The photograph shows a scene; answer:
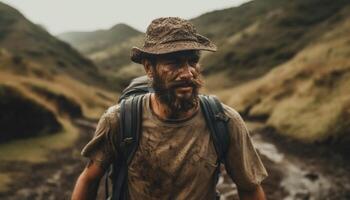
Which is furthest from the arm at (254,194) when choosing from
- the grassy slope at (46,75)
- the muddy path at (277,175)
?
the grassy slope at (46,75)

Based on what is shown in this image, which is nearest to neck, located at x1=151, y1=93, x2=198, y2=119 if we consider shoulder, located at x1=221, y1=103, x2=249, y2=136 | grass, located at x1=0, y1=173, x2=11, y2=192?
shoulder, located at x1=221, y1=103, x2=249, y2=136

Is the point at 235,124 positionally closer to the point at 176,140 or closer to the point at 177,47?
the point at 176,140

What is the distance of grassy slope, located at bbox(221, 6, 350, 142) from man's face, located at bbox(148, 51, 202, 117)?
1090 inches

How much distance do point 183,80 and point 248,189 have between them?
3.93ft

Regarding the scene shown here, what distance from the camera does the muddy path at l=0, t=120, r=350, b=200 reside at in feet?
69.3

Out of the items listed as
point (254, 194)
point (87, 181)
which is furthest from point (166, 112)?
point (254, 194)

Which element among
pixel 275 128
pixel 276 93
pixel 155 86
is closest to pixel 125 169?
pixel 155 86

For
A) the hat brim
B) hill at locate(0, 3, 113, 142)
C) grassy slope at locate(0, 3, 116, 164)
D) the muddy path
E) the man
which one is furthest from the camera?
grassy slope at locate(0, 3, 116, 164)

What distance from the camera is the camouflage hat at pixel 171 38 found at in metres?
4.31

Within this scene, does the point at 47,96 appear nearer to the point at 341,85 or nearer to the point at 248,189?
the point at 341,85

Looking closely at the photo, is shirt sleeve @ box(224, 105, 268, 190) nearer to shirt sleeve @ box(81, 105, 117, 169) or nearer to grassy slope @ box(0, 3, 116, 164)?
shirt sleeve @ box(81, 105, 117, 169)

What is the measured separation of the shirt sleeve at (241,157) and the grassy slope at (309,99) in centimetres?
2729

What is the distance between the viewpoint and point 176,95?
4375 mm

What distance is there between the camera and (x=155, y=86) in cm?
457
